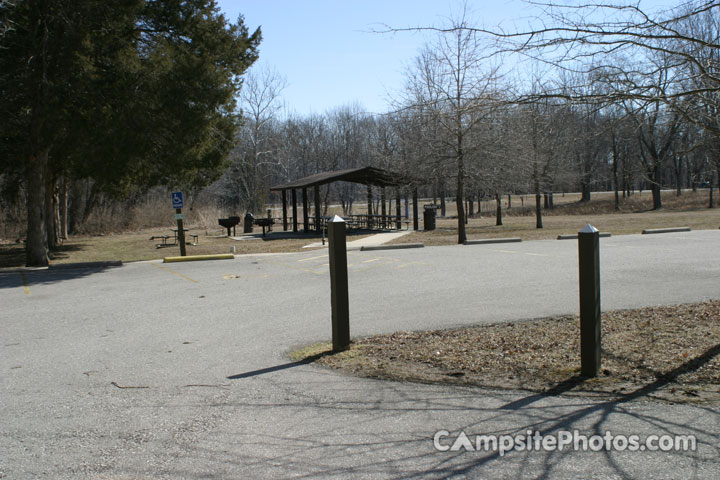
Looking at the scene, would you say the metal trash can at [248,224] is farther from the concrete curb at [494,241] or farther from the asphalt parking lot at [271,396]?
the asphalt parking lot at [271,396]

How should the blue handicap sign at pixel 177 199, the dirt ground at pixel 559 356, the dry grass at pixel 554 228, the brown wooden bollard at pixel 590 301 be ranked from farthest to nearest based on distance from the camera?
1. the dry grass at pixel 554 228
2. the blue handicap sign at pixel 177 199
3. the brown wooden bollard at pixel 590 301
4. the dirt ground at pixel 559 356

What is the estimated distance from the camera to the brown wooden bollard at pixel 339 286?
20.5ft

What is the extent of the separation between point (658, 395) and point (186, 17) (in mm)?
17867

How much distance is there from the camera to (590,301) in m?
4.95

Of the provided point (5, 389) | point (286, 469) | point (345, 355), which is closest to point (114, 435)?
point (286, 469)

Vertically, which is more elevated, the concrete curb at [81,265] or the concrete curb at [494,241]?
the concrete curb at [494,241]

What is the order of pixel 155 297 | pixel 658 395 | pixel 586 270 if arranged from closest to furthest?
pixel 658 395
pixel 586 270
pixel 155 297

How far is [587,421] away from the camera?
13.1 feet

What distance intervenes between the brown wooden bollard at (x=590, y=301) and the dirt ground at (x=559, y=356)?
0.55ft

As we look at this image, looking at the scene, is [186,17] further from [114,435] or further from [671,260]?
[114,435]

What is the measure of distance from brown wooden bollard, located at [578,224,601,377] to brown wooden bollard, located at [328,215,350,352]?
244cm

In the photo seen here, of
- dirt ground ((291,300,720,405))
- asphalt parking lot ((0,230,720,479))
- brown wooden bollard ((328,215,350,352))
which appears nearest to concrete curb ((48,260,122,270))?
asphalt parking lot ((0,230,720,479))

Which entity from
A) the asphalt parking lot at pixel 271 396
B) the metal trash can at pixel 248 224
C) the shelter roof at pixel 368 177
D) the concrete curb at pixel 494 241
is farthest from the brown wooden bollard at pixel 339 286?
the metal trash can at pixel 248 224

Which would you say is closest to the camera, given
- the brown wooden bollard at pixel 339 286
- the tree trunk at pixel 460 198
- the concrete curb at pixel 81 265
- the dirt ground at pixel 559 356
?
the dirt ground at pixel 559 356
